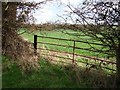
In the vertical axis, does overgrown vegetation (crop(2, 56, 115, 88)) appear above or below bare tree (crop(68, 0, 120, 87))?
below

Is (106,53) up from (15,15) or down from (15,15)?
down

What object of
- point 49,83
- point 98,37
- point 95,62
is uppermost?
point 98,37

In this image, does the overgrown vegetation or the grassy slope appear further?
the grassy slope

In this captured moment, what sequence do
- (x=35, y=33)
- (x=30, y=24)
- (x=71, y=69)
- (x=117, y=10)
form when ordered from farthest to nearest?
(x=35, y=33)
(x=30, y=24)
(x=71, y=69)
(x=117, y=10)

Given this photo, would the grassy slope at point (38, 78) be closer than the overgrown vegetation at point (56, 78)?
No

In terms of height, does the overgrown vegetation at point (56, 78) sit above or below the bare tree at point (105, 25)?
below

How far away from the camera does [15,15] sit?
930 cm

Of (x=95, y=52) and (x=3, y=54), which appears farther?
(x=3, y=54)

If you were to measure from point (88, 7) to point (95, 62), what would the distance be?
129cm

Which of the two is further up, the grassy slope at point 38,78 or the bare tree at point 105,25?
the bare tree at point 105,25

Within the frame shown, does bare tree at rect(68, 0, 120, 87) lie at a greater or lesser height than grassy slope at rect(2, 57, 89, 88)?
greater

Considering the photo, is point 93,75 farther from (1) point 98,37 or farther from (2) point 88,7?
(2) point 88,7

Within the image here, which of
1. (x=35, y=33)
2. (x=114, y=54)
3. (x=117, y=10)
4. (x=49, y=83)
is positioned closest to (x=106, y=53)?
(x=114, y=54)

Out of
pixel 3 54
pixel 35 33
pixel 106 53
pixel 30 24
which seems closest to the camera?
pixel 106 53
